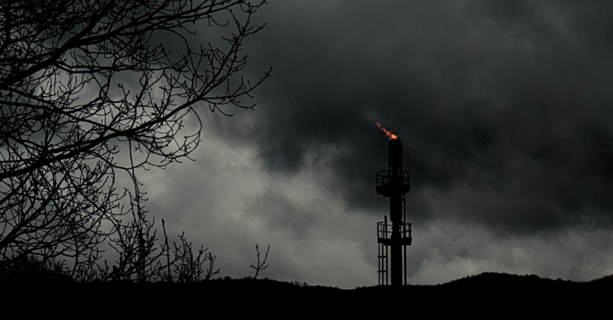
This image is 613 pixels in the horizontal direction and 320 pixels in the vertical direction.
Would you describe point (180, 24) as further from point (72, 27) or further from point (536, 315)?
point (536, 315)

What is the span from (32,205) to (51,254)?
2.20 feet

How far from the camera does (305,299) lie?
483 inches

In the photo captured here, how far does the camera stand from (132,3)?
16.0ft

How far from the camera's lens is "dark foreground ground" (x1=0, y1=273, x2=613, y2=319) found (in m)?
5.89

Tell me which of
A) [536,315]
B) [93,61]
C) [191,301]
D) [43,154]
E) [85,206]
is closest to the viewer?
[43,154]

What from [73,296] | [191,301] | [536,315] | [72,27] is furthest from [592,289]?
[72,27]

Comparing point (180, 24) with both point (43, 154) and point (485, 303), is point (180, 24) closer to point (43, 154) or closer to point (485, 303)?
point (43, 154)

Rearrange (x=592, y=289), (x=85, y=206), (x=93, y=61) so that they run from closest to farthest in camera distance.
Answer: (x=93, y=61)
(x=85, y=206)
(x=592, y=289)

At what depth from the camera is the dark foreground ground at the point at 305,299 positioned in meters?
5.89

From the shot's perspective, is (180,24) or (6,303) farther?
(6,303)

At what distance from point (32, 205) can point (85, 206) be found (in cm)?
77

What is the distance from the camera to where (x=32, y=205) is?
5.29 m

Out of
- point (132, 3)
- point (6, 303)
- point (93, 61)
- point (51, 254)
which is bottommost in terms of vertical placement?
point (6, 303)

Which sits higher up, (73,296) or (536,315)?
(536,315)
